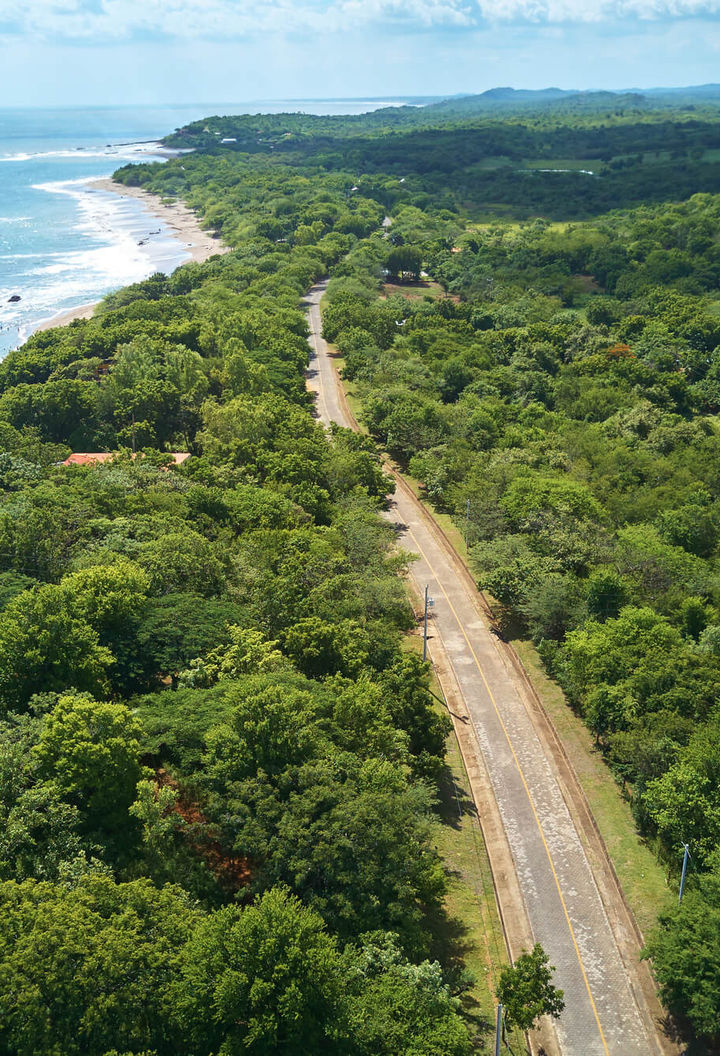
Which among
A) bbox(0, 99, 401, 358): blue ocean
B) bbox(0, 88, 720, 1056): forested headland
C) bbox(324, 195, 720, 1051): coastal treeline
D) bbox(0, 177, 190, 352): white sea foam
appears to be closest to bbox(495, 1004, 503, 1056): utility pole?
bbox(0, 88, 720, 1056): forested headland

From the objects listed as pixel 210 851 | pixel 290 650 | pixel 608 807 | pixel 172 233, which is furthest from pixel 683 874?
pixel 172 233

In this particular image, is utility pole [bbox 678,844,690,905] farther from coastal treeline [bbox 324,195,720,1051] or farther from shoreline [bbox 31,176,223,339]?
shoreline [bbox 31,176,223,339]

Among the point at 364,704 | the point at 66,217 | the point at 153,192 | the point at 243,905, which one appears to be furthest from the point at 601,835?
the point at 153,192

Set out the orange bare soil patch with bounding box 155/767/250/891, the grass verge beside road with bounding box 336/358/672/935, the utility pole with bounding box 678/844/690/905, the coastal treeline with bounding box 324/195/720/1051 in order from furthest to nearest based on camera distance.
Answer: the coastal treeline with bounding box 324/195/720/1051 < the grass verge beside road with bounding box 336/358/672/935 < the utility pole with bounding box 678/844/690/905 < the orange bare soil patch with bounding box 155/767/250/891

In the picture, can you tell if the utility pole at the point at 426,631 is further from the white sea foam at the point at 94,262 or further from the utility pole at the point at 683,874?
the white sea foam at the point at 94,262

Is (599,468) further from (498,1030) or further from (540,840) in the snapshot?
(498,1030)

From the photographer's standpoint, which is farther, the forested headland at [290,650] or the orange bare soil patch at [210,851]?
the orange bare soil patch at [210,851]

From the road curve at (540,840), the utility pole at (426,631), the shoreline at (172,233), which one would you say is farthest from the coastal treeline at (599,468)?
the shoreline at (172,233)
